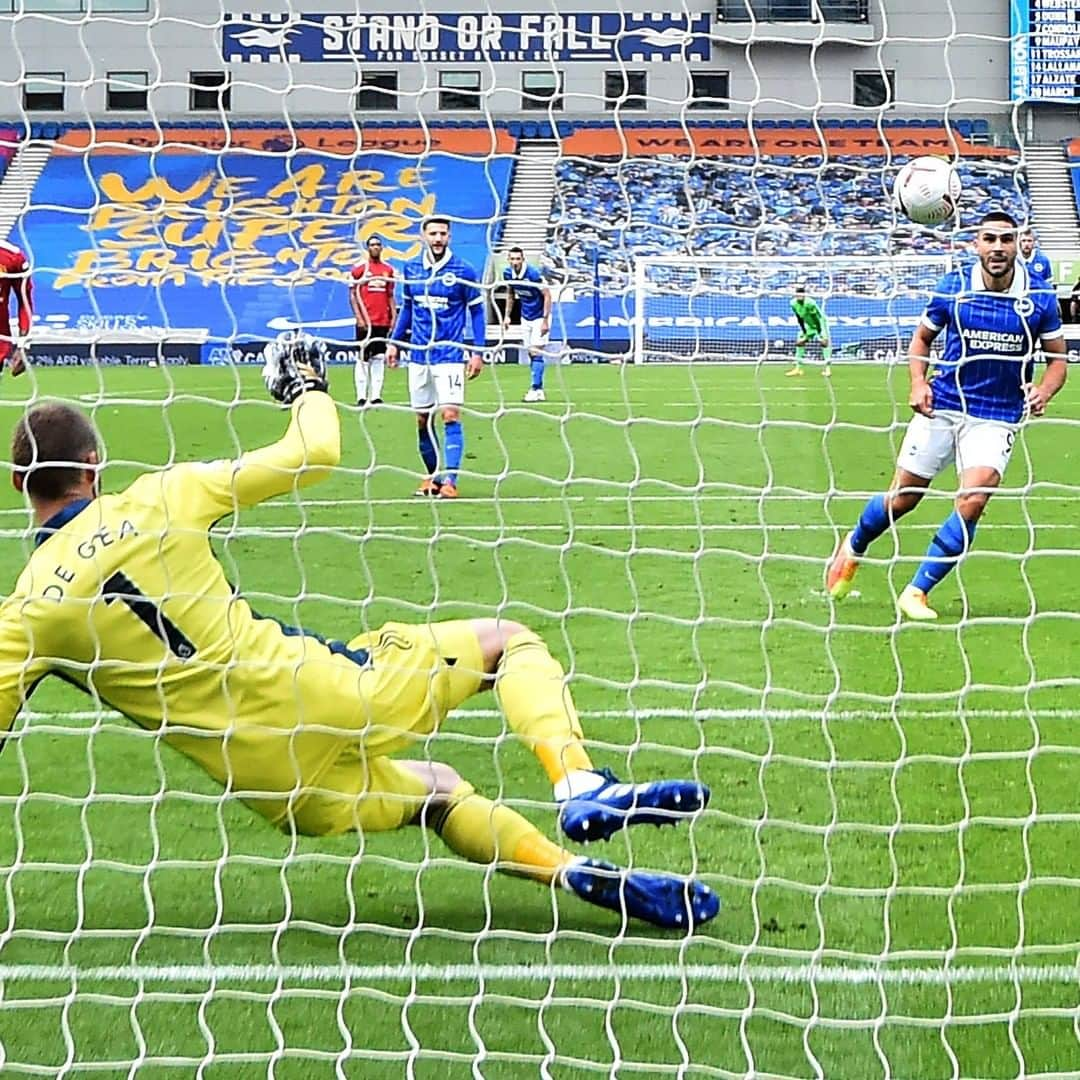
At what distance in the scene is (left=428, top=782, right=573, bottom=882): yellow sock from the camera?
361 centimetres

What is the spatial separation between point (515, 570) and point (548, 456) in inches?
177

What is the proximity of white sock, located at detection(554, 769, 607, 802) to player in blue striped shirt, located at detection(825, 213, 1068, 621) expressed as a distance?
3207 millimetres

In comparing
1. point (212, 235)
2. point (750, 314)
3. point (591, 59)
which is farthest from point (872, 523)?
Result: point (591, 59)

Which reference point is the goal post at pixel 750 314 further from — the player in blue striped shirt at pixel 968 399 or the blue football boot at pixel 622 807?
the blue football boot at pixel 622 807

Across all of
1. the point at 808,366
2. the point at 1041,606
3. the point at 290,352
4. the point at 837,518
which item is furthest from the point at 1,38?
the point at 290,352

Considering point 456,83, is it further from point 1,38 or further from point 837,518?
point 837,518

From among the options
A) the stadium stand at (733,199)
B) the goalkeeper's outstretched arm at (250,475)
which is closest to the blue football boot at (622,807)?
the goalkeeper's outstretched arm at (250,475)

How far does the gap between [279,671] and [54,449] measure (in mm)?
626

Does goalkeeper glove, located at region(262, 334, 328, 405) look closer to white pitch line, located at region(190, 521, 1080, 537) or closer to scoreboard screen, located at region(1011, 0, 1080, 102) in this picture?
white pitch line, located at region(190, 521, 1080, 537)

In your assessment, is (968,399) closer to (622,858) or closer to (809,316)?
(622,858)

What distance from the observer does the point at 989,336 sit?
22.2ft

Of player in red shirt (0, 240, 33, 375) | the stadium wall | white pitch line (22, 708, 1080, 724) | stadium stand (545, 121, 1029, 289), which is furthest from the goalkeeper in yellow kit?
the stadium wall

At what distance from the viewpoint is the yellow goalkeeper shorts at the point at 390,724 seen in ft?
11.7

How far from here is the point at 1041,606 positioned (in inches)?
279
